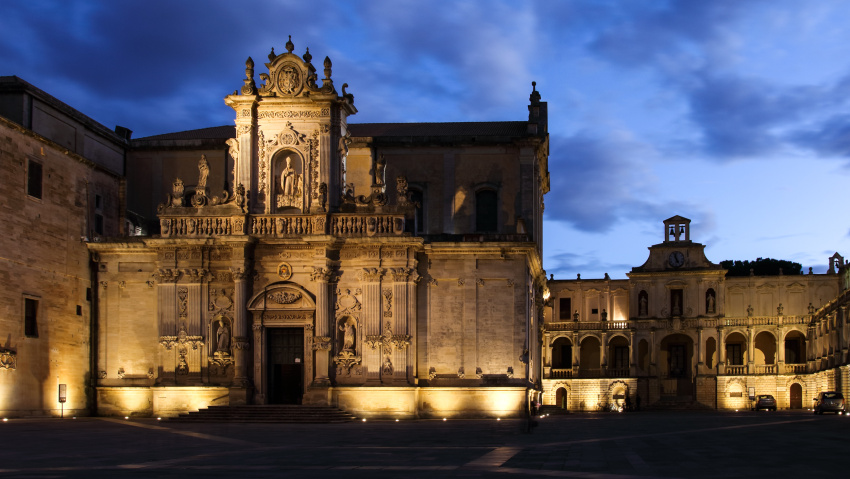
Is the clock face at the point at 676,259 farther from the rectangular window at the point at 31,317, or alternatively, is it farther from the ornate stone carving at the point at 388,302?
the rectangular window at the point at 31,317

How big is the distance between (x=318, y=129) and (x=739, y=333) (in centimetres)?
4925

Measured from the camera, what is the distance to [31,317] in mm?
44500

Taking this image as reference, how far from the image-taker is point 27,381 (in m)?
43.8

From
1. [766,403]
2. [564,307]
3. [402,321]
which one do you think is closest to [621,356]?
[564,307]

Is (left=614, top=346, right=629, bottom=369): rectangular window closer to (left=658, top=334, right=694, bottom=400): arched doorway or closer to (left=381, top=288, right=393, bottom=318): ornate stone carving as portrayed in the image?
(left=658, top=334, right=694, bottom=400): arched doorway

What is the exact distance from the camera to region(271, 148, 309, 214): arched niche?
4775 centimetres

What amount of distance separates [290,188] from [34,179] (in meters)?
11.0

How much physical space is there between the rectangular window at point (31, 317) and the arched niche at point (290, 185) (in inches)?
437

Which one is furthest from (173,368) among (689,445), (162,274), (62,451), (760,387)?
(760,387)

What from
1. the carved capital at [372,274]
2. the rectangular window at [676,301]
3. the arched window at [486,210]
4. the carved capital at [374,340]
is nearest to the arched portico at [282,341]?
the carved capital at [372,274]

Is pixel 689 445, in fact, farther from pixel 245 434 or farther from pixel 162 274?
pixel 162 274

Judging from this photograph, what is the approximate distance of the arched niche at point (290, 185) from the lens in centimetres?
4775

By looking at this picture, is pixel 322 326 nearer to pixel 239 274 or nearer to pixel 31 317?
pixel 239 274

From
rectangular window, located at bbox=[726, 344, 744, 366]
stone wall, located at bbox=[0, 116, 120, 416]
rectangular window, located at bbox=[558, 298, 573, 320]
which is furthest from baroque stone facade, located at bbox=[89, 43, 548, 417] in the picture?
rectangular window, located at bbox=[726, 344, 744, 366]
